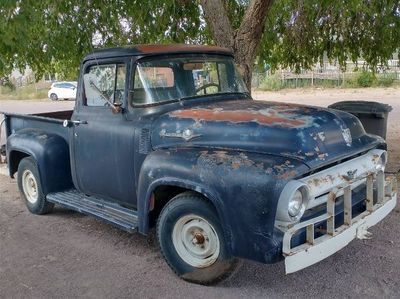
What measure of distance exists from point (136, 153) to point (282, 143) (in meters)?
1.43

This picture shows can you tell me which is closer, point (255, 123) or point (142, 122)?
point (255, 123)

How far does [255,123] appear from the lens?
3.84m

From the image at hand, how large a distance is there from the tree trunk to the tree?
1cm

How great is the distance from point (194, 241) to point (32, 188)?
305 cm

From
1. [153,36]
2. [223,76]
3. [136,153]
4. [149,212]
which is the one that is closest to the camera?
[149,212]

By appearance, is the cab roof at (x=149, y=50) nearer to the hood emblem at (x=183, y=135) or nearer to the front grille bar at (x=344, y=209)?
the hood emblem at (x=183, y=135)

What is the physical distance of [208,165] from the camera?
143 inches

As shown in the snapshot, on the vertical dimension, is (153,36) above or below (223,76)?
above

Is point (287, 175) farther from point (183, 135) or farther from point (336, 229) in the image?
point (183, 135)

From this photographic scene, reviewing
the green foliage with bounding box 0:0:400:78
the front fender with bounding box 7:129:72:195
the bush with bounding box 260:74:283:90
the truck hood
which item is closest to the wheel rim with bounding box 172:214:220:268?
the truck hood

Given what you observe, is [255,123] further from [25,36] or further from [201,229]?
[25,36]

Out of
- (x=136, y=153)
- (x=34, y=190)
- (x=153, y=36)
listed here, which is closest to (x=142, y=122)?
(x=136, y=153)

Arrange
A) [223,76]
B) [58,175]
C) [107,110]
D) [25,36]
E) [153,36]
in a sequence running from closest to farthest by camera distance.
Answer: [107,110]
[223,76]
[58,175]
[25,36]
[153,36]

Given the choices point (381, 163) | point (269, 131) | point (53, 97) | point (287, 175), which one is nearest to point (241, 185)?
point (287, 175)
